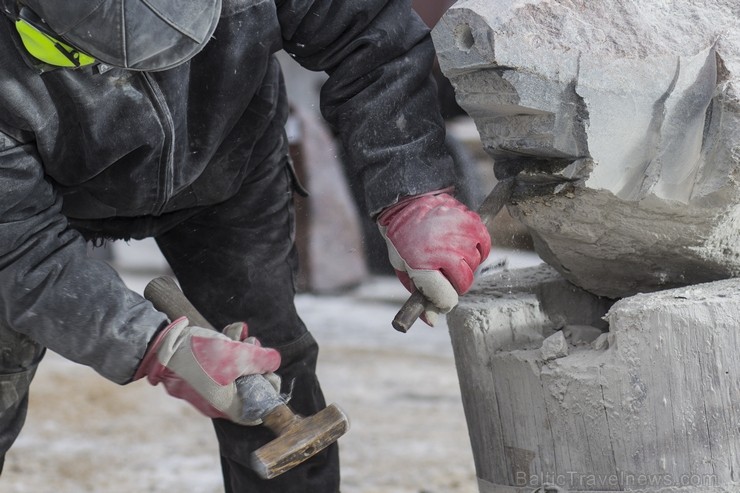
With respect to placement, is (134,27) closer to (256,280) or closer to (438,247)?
(438,247)

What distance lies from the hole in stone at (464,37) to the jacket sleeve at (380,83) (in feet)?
0.67

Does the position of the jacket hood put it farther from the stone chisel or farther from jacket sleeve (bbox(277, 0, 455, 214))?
the stone chisel

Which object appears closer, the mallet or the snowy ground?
the mallet

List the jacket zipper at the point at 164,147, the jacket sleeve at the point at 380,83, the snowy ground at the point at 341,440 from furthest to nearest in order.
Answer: the snowy ground at the point at 341,440 < the jacket sleeve at the point at 380,83 < the jacket zipper at the point at 164,147

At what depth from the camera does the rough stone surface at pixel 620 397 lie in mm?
1838

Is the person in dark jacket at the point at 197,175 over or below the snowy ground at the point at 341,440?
over

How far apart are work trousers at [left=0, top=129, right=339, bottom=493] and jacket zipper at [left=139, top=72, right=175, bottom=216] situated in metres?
0.26

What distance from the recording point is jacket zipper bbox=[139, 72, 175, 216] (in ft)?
6.35

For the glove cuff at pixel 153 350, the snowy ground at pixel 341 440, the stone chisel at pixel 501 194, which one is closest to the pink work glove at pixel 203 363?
the glove cuff at pixel 153 350

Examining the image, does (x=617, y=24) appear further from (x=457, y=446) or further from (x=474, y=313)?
Answer: (x=457, y=446)

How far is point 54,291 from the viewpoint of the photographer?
1.87m

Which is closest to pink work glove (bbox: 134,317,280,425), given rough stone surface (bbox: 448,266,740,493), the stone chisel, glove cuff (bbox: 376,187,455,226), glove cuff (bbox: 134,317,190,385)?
glove cuff (bbox: 134,317,190,385)

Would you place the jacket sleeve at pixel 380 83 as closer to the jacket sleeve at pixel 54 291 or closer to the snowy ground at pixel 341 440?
the jacket sleeve at pixel 54 291

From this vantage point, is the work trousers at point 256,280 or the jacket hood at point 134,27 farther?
the work trousers at point 256,280
